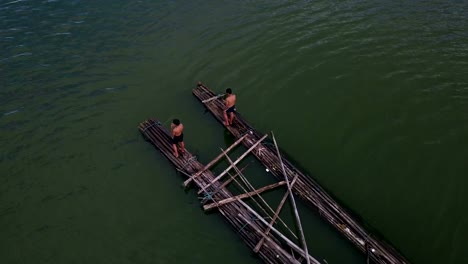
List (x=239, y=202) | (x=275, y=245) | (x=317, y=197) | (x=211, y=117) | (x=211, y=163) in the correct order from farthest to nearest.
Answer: (x=211, y=117) → (x=211, y=163) → (x=239, y=202) → (x=317, y=197) → (x=275, y=245)

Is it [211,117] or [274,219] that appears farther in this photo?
[211,117]

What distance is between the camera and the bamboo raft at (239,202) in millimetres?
9977

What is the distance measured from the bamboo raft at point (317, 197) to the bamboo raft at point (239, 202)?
1.02ft

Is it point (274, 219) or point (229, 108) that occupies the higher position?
point (229, 108)

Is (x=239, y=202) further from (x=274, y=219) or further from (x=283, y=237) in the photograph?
(x=283, y=237)

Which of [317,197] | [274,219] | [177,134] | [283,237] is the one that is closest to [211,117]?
[177,134]

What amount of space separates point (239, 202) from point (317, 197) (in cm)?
269

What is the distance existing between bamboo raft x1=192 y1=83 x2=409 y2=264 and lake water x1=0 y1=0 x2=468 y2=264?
0.45 metres

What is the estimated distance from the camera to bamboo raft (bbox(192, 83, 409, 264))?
9.85 meters

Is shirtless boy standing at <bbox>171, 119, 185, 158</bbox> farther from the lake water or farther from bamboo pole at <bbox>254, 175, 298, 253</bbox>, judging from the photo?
bamboo pole at <bbox>254, 175, 298, 253</bbox>

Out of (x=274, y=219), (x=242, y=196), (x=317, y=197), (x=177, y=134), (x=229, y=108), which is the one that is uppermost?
(x=229, y=108)

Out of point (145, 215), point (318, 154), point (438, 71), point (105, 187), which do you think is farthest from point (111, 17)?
point (438, 71)

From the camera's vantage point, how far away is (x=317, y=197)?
11211 mm

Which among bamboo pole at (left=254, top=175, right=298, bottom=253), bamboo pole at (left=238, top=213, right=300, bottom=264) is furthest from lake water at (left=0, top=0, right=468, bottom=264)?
bamboo pole at (left=238, top=213, right=300, bottom=264)
